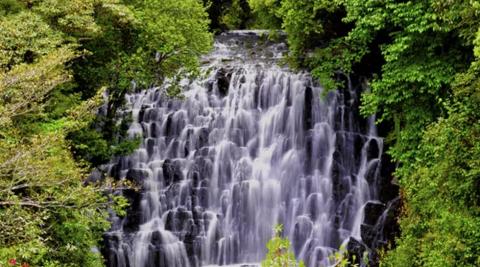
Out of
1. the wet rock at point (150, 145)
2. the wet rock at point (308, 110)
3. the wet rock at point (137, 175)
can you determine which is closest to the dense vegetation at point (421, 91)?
the wet rock at point (308, 110)

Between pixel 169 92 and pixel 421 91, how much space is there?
7.77 metres

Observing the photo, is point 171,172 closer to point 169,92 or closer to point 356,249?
point 169,92

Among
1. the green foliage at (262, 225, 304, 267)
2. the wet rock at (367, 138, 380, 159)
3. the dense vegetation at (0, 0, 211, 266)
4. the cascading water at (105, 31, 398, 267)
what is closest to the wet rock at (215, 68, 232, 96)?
the cascading water at (105, 31, 398, 267)

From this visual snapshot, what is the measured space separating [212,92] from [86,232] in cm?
949

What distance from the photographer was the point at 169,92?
1647cm

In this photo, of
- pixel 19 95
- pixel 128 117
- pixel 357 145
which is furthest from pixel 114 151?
pixel 357 145

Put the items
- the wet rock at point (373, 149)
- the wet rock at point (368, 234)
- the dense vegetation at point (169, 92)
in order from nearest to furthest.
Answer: the dense vegetation at point (169, 92) < the wet rock at point (368, 234) < the wet rock at point (373, 149)

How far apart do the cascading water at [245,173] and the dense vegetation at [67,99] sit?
2100mm

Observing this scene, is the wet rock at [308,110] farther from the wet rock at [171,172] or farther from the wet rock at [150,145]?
the wet rock at [150,145]

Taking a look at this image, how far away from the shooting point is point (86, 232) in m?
11.1

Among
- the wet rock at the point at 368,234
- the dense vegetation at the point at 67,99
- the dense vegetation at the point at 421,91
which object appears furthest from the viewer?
the wet rock at the point at 368,234

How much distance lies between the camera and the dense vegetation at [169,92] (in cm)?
956

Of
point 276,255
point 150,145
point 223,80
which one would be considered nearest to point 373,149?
point 223,80

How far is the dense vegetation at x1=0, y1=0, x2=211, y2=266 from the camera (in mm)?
8992
